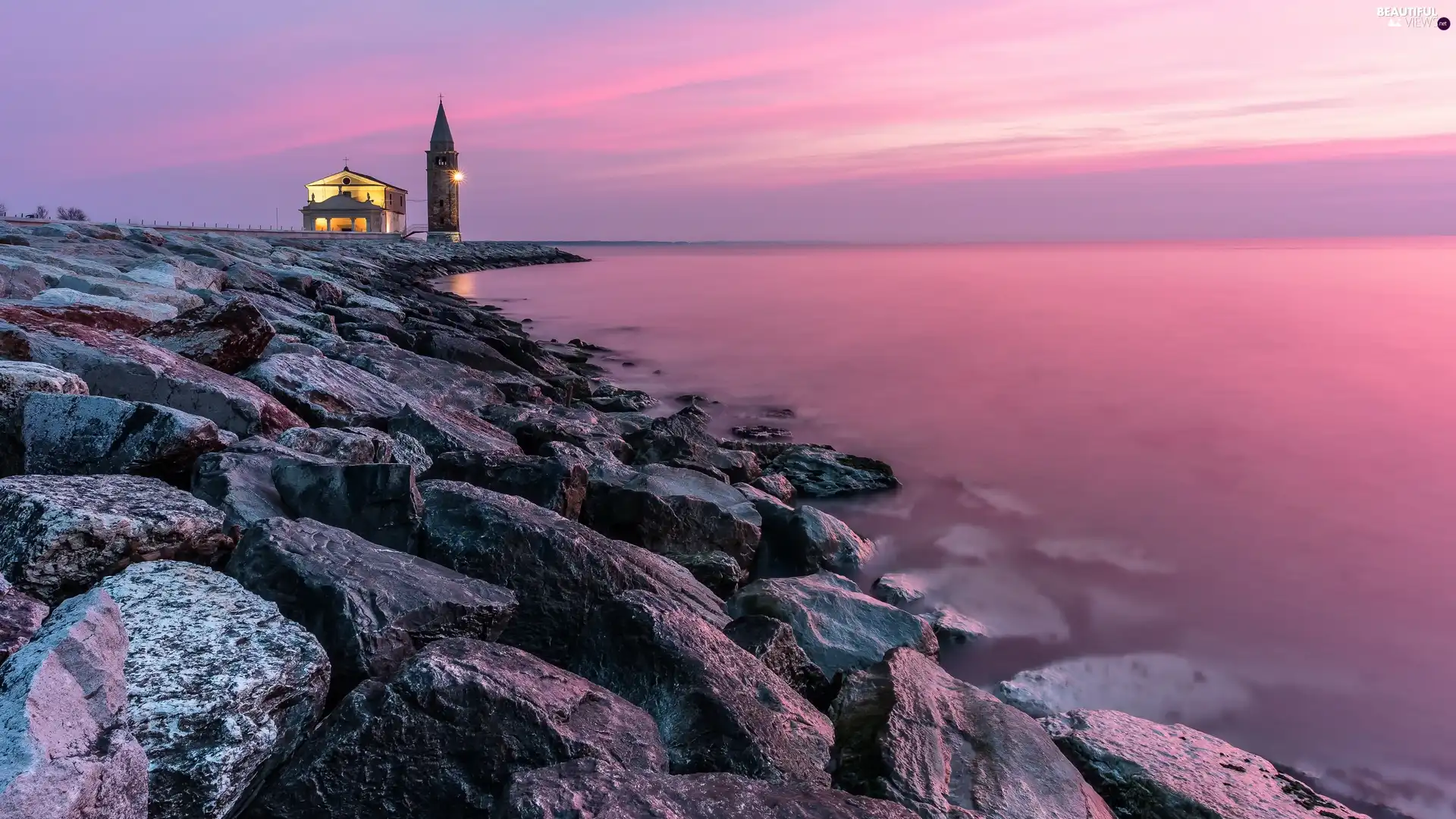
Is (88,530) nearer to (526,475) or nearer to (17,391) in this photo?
(17,391)

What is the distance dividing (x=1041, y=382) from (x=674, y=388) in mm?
6597

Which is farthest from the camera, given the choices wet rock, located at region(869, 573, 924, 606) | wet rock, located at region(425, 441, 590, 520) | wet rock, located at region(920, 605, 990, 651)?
wet rock, located at region(869, 573, 924, 606)

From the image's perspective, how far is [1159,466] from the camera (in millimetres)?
10016

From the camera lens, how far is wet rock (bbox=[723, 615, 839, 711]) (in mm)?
3598

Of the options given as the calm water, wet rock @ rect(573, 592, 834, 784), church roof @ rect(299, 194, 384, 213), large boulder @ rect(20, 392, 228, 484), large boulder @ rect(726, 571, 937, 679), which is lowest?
the calm water

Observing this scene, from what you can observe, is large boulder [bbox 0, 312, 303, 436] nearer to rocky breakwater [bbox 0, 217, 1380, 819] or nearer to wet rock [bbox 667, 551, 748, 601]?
rocky breakwater [bbox 0, 217, 1380, 819]

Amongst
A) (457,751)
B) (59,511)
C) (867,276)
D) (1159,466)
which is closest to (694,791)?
(457,751)

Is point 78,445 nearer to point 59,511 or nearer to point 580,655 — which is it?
point 59,511

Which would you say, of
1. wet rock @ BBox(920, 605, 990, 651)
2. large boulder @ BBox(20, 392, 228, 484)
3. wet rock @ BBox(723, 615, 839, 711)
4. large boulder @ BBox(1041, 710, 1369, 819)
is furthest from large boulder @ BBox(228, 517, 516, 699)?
wet rock @ BBox(920, 605, 990, 651)

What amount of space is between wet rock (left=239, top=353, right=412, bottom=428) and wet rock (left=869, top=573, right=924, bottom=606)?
346 cm

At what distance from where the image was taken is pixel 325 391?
5.93m

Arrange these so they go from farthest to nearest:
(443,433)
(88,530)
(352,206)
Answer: (352,206)
(443,433)
(88,530)

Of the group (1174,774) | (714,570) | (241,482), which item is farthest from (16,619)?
(1174,774)

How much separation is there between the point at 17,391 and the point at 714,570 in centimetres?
352
